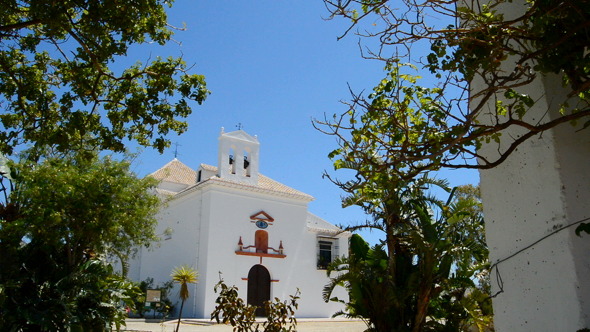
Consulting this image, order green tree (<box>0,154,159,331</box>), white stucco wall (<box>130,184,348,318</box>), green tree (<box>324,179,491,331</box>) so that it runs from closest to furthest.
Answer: green tree (<box>324,179,491,331</box>) → green tree (<box>0,154,159,331</box>) → white stucco wall (<box>130,184,348,318</box>)

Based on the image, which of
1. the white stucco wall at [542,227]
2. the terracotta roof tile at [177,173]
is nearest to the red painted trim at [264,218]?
the terracotta roof tile at [177,173]

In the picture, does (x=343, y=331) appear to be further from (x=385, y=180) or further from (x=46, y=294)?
(x=385, y=180)

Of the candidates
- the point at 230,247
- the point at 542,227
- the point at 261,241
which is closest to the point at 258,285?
the point at 261,241

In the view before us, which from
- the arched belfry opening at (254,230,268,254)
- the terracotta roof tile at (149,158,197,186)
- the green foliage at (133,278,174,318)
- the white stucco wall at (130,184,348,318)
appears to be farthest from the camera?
the terracotta roof tile at (149,158,197,186)

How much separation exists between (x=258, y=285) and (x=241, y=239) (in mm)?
2525

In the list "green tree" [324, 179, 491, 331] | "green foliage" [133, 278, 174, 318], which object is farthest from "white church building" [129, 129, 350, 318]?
"green tree" [324, 179, 491, 331]

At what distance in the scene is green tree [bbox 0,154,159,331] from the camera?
11.4 metres

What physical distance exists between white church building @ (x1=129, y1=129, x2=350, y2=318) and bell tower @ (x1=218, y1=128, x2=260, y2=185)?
5 centimetres

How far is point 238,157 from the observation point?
26656 mm

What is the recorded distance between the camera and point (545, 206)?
14.9 feet

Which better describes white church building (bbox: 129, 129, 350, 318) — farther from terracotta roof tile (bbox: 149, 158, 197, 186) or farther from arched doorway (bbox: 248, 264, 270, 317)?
terracotta roof tile (bbox: 149, 158, 197, 186)

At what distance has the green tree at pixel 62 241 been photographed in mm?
11422

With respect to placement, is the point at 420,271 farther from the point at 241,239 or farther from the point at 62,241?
the point at 241,239

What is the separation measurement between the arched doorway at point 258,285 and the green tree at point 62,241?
1134 centimetres
